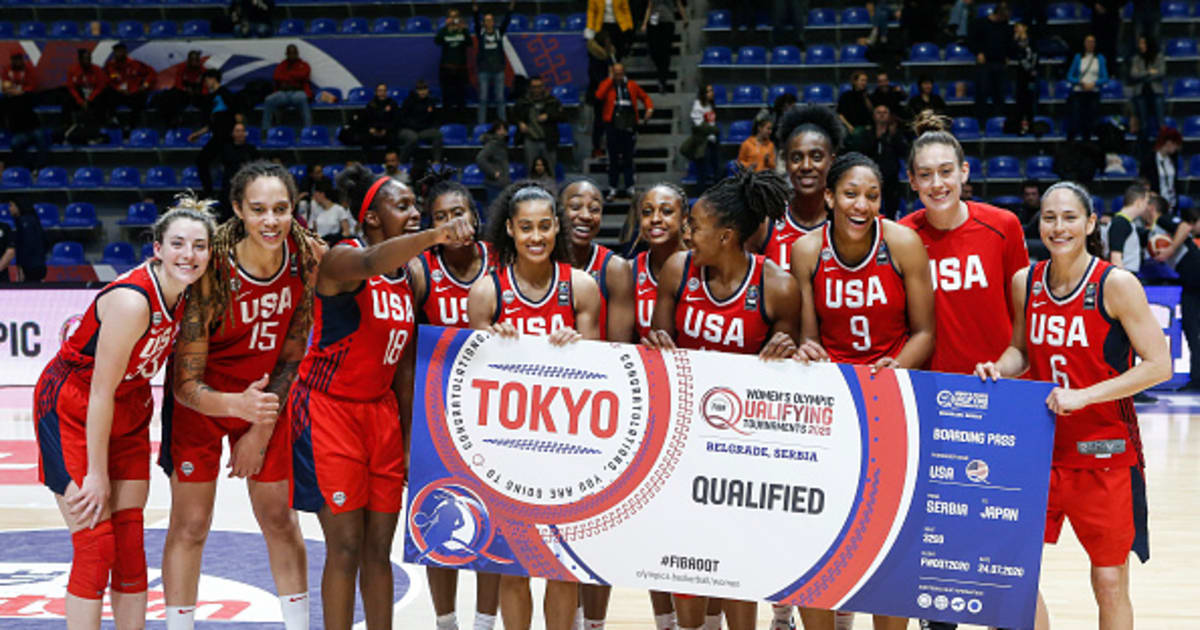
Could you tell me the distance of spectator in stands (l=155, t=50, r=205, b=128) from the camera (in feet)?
53.7

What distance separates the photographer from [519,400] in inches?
164

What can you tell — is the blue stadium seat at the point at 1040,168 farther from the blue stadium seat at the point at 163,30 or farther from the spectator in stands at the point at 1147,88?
the blue stadium seat at the point at 163,30

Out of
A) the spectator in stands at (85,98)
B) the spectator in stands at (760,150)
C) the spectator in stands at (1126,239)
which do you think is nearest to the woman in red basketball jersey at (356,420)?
the spectator in stands at (1126,239)

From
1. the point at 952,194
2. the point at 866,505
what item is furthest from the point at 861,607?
the point at 952,194

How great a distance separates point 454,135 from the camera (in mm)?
15984

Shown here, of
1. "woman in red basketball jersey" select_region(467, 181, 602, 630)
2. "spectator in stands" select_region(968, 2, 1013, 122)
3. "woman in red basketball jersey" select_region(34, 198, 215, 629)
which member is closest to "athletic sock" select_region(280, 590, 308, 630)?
"woman in red basketball jersey" select_region(34, 198, 215, 629)

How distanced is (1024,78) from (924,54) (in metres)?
1.67

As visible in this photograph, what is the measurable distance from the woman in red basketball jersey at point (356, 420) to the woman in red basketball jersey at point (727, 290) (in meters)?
1.00

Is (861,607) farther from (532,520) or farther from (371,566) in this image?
(371,566)

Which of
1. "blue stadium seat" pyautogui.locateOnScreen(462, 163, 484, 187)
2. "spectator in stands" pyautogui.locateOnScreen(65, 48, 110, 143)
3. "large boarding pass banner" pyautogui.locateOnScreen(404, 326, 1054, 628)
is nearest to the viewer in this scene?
"large boarding pass banner" pyautogui.locateOnScreen(404, 326, 1054, 628)

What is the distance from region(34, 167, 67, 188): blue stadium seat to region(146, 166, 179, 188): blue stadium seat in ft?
4.06

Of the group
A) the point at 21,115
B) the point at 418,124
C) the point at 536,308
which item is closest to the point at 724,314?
the point at 536,308

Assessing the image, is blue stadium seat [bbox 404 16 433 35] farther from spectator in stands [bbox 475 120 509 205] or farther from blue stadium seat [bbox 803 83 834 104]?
blue stadium seat [bbox 803 83 834 104]

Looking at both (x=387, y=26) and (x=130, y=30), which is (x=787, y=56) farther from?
(x=130, y=30)
